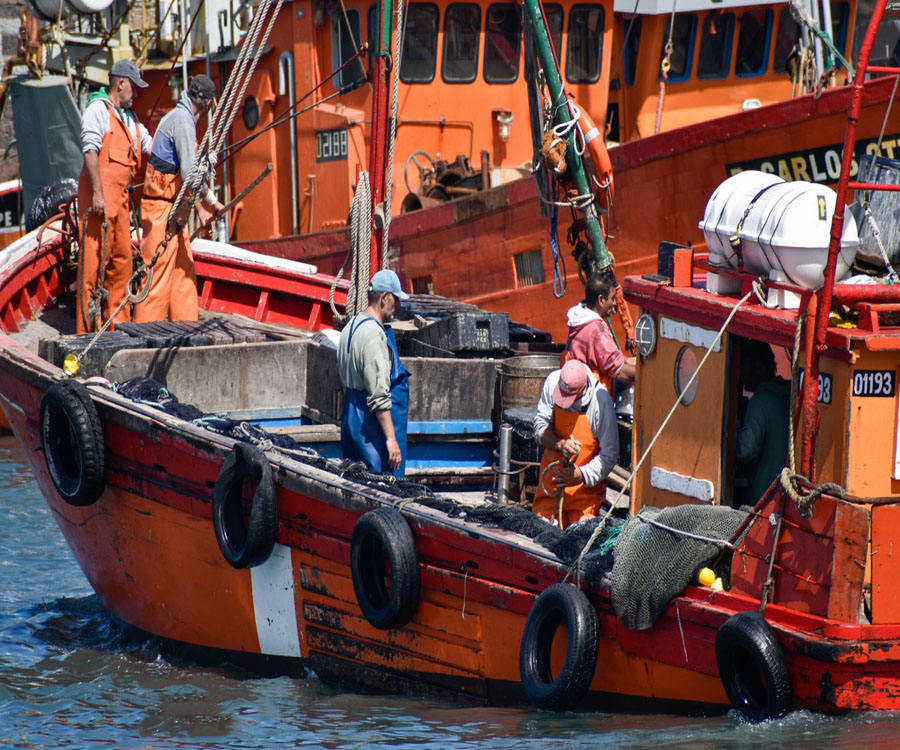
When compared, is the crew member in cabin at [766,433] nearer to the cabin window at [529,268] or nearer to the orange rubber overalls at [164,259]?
the orange rubber overalls at [164,259]

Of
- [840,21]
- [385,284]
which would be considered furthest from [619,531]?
[840,21]

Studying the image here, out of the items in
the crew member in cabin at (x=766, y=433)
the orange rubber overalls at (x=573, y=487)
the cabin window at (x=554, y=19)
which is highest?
the cabin window at (x=554, y=19)

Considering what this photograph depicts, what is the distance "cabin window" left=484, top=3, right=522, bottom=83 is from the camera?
1464cm

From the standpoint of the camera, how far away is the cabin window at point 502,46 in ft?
48.0

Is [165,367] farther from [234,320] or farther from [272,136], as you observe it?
[272,136]

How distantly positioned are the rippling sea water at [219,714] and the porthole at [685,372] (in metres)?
1.43

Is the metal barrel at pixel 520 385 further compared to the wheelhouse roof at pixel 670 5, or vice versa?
the wheelhouse roof at pixel 670 5

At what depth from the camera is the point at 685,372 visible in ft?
19.0

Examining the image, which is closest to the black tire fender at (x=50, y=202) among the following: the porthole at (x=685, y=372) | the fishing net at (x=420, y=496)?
the fishing net at (x=420, y=496)

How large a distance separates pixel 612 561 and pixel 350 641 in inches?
66.5

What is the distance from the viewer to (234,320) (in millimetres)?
10820

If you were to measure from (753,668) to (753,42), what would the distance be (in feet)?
40.8

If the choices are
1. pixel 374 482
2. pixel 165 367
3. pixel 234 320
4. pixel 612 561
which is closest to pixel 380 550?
pixel 374 482

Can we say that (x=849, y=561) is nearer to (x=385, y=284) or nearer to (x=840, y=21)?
(x=385, y=284)
